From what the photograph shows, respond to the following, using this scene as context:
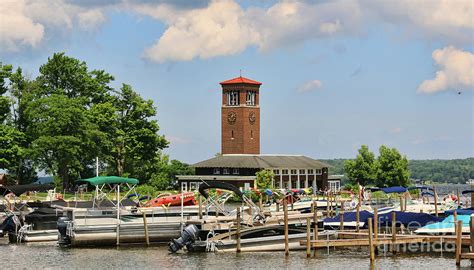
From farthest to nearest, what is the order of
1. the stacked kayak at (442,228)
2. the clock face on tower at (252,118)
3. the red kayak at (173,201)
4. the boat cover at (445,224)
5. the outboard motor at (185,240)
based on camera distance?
the clock face on tower at (252,118) → the red kayak at (173,201) → the outboard motor at (185,240) → the boat cover at (445,224) → the stacked kayak at (442,228)

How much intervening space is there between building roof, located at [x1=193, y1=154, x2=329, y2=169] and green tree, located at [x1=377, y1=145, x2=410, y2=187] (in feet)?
39.3

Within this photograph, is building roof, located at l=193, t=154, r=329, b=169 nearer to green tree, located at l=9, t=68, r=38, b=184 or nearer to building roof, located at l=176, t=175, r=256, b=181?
building roof, located at l=176, t=175, r=256, b=181

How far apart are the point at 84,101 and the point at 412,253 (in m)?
75.8

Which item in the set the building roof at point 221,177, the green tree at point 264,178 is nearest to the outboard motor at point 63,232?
the green tree at point 264,178

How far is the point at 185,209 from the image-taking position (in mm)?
70875

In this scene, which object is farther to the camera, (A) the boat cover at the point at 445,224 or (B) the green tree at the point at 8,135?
(B) the green tree at the point at 8,135

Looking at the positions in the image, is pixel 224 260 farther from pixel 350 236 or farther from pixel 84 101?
pixel 84 101

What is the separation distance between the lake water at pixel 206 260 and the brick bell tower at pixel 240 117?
89177 mm

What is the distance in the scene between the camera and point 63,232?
61375mm

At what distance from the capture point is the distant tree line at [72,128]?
11688 centimetres

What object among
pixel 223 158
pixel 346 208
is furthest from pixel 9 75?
pixel 346 208

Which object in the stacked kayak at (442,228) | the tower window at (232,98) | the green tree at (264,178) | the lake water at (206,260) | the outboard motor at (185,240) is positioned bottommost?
the lake water at (206,260)

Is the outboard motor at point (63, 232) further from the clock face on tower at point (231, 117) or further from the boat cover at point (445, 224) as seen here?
the clock face on tower at point (231, 117)

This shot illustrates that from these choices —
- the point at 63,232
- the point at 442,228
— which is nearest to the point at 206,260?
the point at 63,232
